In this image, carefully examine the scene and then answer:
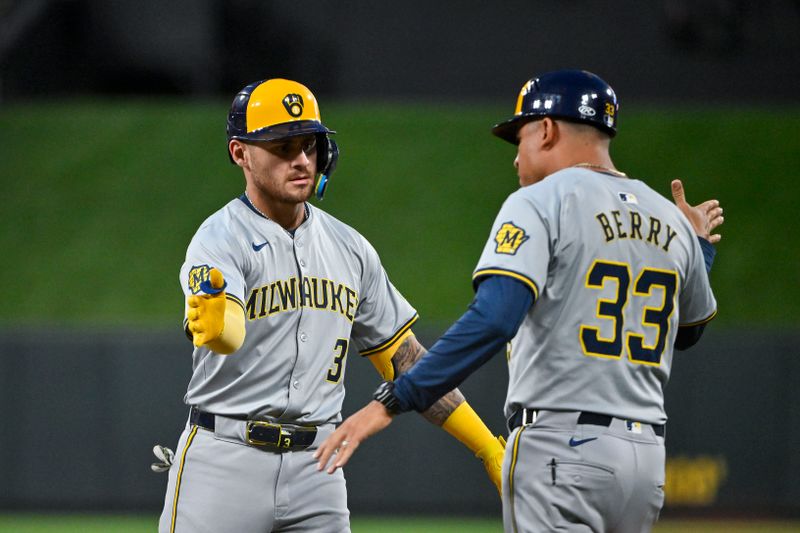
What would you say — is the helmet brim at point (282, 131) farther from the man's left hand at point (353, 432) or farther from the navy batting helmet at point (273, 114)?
the man's left hand at point (353, 432)

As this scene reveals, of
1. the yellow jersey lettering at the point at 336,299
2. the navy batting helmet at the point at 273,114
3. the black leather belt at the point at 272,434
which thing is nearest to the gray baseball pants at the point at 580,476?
the black leather belt at the point at 272,434

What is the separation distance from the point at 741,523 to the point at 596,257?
6.52m

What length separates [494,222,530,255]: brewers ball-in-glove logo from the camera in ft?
11.1

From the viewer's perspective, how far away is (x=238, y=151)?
4195 millimetres

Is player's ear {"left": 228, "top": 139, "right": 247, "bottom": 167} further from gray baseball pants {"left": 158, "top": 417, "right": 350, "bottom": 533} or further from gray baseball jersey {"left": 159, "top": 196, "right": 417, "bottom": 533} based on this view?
gray baseball pants {"left": 158, "top": 417, "right": 350, "bottom": 533}

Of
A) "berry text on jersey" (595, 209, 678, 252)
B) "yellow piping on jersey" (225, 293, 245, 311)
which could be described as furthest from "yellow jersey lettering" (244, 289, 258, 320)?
"berry text on jersey" (595, 209, 678, 252)

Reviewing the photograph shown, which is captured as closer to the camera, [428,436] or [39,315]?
[428,436]

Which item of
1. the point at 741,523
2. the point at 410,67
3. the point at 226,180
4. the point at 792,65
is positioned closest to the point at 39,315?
the point at 226,180

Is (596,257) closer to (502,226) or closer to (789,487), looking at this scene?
(502,226)

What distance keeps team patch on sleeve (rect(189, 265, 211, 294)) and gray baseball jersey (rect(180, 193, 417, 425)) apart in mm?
117

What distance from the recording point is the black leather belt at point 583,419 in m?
3.48

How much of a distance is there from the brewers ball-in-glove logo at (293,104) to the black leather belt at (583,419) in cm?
127

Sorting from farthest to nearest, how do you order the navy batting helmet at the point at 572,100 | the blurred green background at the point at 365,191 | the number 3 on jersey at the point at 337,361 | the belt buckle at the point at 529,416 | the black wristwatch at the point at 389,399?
the blurred green background at the point at 365,191 < the number 3 on jersey at the point at 337,361 < the navy batting helmet at the point at 572,100 < the belt buckle at the point at 529,416 < the black wristwatch at the point at 389,399

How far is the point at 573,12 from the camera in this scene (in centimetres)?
1599
